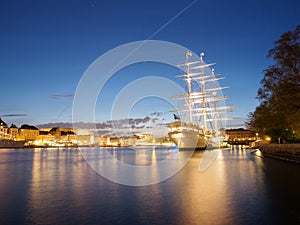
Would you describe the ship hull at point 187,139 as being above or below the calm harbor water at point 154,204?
above

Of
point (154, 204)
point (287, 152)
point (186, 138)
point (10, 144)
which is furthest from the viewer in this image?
point (10, 144)

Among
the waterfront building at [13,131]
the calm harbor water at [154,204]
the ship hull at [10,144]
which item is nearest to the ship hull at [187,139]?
the calm harbor water at [154,204]

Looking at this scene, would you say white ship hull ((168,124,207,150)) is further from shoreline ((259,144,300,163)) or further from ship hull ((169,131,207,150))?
shoreline ((259,144,300,163))

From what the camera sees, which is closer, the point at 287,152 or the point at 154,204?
the point at 154,204

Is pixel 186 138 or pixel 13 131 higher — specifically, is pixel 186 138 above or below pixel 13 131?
below

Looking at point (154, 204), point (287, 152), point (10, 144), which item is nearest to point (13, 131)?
point (10, 144)

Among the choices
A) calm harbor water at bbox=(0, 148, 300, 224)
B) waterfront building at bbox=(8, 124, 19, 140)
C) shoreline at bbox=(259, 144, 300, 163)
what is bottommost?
calm harbor water at bbox=(0, 148, 300, 224)

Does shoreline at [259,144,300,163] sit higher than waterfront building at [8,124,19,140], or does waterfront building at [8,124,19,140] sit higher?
waterfront building at [8,124,19,140]

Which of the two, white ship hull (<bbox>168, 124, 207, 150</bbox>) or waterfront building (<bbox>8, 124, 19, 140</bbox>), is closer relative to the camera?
white ship hull (<bbox>168, 124, 207, 150</bbox>)

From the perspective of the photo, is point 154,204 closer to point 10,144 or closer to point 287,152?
point 287,152

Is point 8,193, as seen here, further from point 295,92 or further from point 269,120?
point 269,120

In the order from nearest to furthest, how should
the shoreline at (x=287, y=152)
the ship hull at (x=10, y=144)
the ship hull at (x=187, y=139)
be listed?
the shoreline at (x=287, y=152) → the ship hull at (x=187, y=139) → the ship hull at (x=10, y=144)

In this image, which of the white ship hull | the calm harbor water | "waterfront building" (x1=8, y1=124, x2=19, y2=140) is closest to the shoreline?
the calm harbor water

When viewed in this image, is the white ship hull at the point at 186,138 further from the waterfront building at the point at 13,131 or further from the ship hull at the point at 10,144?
the waterfront building at the point at 13,131
